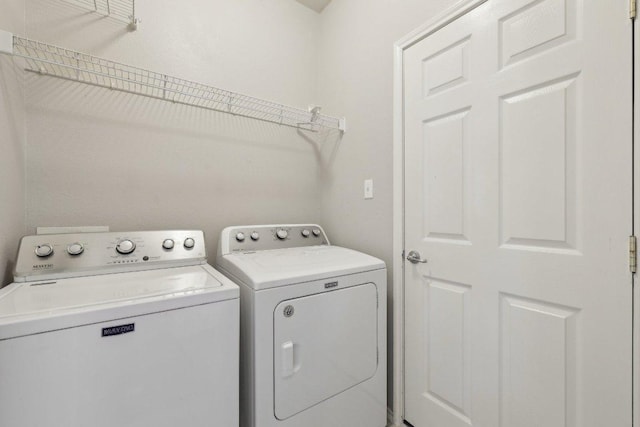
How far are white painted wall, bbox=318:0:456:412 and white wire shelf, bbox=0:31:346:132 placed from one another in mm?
214

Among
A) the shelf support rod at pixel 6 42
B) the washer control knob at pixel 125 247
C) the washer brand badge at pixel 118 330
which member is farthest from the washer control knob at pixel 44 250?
the shelf support rod at pixel 6 42

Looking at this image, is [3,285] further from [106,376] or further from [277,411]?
[277,411]

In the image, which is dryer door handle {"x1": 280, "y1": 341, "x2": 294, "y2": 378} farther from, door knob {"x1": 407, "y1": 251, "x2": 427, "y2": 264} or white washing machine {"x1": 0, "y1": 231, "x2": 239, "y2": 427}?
door knob {"x1": 407, "y1": 251, "x2": 427, "y2": 264}

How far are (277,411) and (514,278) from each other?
1.11 meters

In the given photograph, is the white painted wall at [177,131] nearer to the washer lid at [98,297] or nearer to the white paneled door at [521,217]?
the washer lid at [98,297]

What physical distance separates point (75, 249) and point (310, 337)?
1.10 meters

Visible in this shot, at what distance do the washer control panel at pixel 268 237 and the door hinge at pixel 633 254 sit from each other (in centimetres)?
147

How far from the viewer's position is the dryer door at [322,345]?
3.73ft

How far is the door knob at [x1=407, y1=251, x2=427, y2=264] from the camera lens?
145cm

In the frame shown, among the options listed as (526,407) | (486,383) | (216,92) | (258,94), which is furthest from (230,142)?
(526,407)

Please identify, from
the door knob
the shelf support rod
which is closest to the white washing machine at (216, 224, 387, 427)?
the door knob

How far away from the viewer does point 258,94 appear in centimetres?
198

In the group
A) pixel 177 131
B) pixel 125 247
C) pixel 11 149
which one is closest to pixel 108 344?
pixel 125 247

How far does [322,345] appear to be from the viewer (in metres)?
1.24
